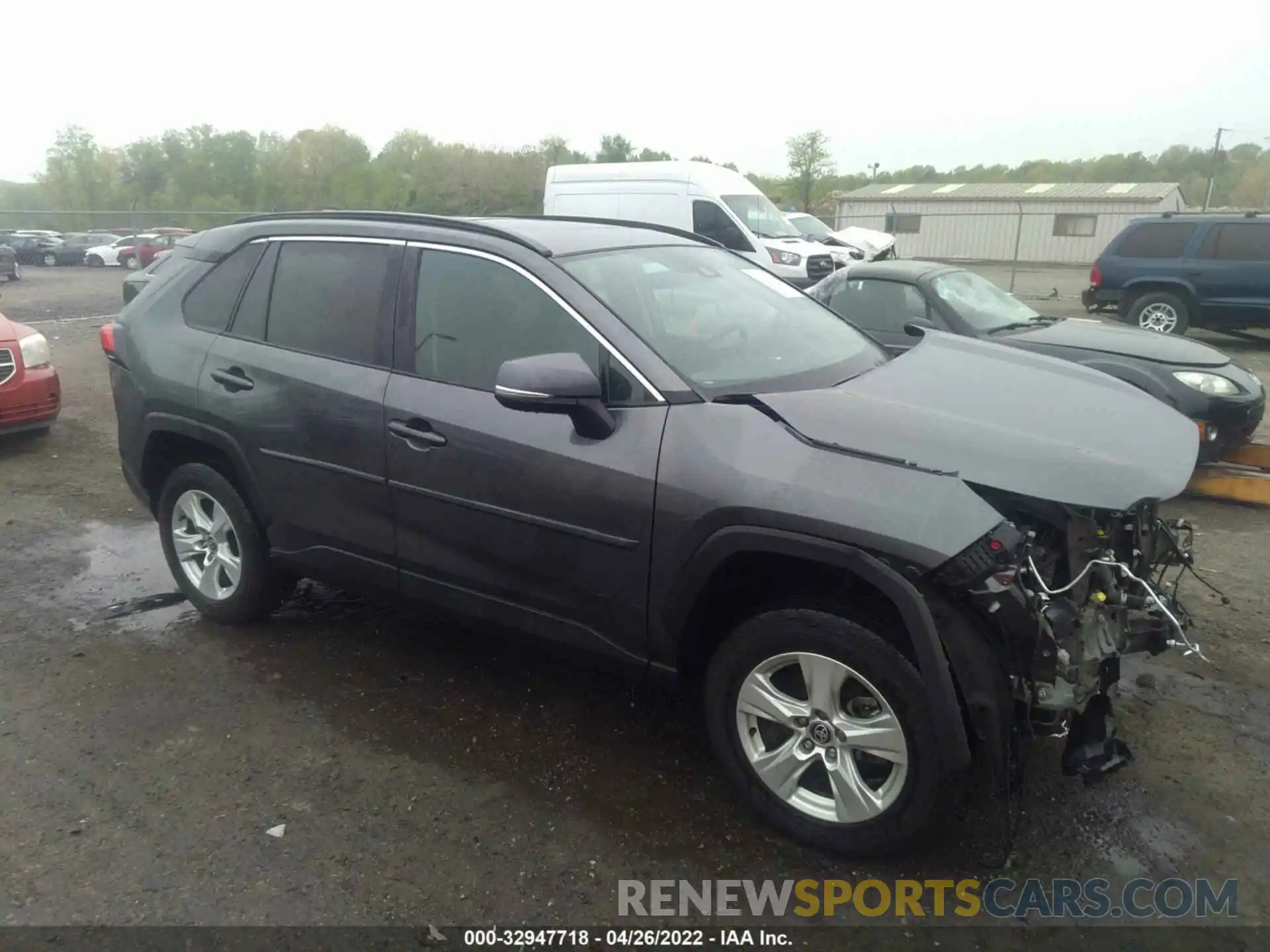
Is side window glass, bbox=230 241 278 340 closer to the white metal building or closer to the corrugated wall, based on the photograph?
the white metal building

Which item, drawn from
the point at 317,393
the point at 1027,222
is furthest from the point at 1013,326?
the point at 1027,222

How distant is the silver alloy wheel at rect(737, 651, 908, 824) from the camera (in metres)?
2.68

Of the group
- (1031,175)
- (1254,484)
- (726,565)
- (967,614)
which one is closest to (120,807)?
(726,565)

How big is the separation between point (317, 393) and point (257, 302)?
0.70m

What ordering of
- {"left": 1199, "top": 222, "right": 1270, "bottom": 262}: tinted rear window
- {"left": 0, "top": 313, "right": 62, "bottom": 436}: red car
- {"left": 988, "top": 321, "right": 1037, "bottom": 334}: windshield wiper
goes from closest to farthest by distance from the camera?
1. {"left": 988, "top": 321, "right": 1037, "bottom": 334}: windshield wiper
2. {"left": 0, "top": 313, "right": 62, "bottom": 436}: red car
3. {"left": 1199, "top": 222, "right": 1270, "bottom": 262}: tinted rear window

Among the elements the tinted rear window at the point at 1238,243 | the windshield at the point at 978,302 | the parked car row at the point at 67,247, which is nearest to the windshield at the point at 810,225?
the tinted rear window at the point at 1238,243

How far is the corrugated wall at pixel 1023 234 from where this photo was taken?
102 feet

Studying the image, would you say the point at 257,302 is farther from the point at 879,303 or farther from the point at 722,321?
the point at 879,303

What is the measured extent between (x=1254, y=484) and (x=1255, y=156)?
81.9 m

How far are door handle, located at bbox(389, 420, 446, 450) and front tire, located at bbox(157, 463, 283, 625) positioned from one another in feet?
3.67

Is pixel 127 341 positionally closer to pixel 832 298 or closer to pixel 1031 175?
pixel 832 298

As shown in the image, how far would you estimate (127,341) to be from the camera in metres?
4.47

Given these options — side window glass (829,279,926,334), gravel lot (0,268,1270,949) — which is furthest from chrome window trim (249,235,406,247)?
side window glass (829,279,926,334)

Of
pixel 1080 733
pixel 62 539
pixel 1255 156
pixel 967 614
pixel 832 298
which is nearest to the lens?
pixel 967 614
